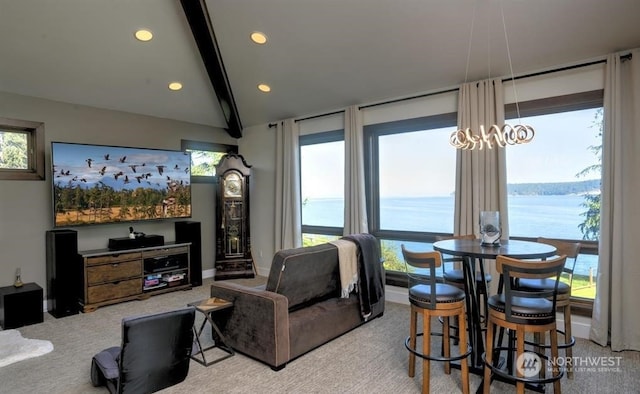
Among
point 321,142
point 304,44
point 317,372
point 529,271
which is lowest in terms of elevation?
point 317,372

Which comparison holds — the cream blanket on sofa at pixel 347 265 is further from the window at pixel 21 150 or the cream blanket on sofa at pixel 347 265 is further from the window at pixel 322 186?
the window at pixel 21 150

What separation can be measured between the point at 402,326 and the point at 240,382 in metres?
1.86

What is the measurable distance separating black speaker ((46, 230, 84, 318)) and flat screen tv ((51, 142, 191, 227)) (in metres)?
0.24

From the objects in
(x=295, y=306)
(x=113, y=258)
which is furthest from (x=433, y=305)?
(x=113, y=258)

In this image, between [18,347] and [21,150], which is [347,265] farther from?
[21,150]

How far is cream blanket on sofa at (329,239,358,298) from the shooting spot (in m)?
3.48

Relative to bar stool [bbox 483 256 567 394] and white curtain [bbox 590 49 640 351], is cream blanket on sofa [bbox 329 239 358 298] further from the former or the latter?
white curtain [bbox 590 49 640 351]

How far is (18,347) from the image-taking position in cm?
340

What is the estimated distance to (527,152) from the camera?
13.0 ft

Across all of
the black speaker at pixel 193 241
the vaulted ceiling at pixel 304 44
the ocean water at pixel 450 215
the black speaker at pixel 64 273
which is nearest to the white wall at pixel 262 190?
the ocean water at pixel 450 215

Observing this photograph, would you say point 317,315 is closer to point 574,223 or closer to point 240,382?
point 240,382

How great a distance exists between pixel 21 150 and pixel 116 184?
111 cm

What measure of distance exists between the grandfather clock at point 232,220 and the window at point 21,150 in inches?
94.1

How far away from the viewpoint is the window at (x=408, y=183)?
15.0 feet
